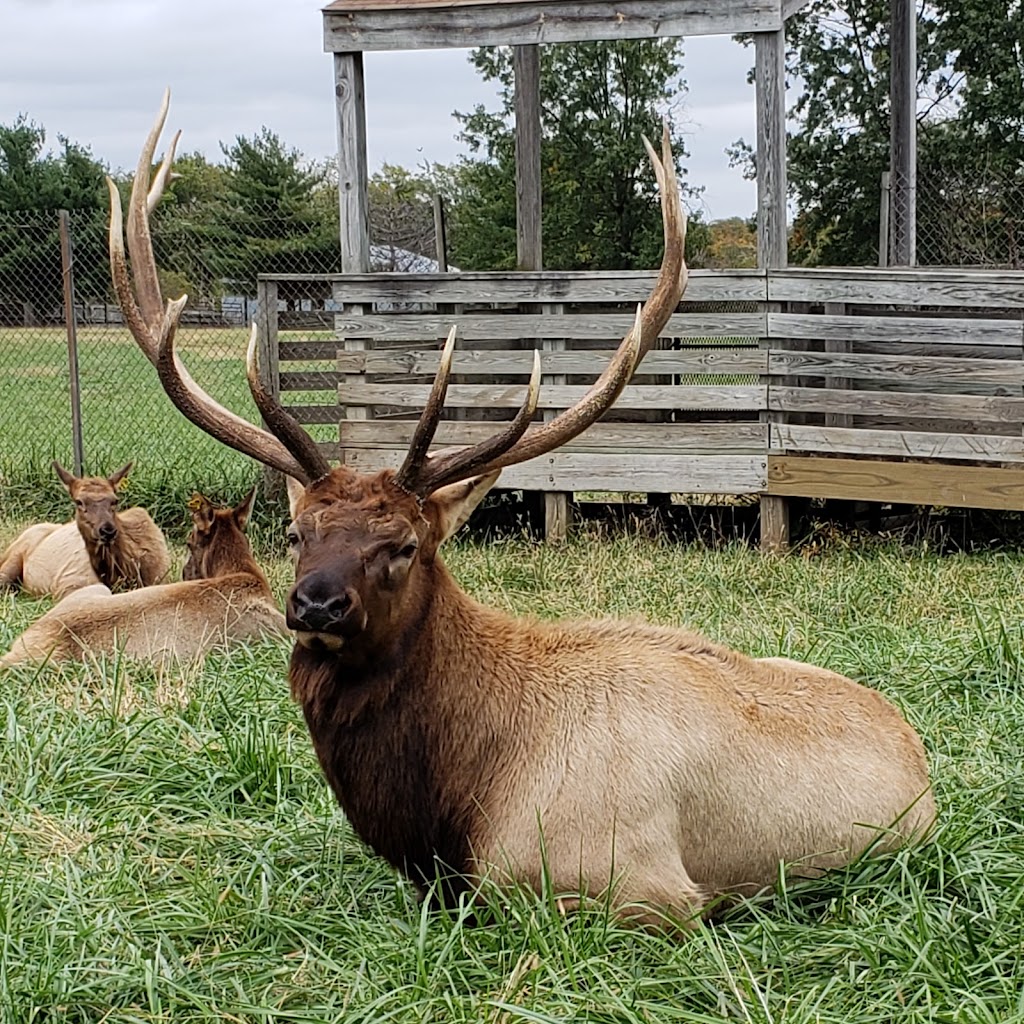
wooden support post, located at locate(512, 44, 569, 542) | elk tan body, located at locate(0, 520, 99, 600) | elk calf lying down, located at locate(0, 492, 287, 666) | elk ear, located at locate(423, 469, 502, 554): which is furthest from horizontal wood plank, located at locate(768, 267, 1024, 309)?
elk ear, located at locate(423, 469, 502, 554)

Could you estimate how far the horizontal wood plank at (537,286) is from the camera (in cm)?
965

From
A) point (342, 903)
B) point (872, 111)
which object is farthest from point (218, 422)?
point (872, 111)

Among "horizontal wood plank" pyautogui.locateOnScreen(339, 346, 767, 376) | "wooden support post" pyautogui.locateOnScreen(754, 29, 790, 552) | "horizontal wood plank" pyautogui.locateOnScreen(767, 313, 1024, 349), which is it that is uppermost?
"wooden support post" pyautogui.locateOnScreen(754, 29, 790, 552)

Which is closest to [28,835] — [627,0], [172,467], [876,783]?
[876,783]

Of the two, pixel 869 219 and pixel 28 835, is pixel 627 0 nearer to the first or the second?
pixel 28 835

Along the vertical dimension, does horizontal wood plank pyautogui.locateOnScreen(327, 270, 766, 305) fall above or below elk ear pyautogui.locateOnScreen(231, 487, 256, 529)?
above

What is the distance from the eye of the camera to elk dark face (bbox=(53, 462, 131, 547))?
29.8 ft

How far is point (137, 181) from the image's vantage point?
474 cm

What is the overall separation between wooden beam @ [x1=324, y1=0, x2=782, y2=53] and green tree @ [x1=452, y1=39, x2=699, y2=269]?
1850 centimetres

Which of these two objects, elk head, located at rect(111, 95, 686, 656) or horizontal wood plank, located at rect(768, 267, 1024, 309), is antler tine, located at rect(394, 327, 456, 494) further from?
horizontal wood plank, located at rect(768, 267, 1024, 309)

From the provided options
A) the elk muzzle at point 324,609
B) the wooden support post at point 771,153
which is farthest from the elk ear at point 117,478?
the elk muzzle at point 324,609

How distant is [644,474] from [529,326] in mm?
1297

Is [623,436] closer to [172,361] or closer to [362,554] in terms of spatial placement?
[172,361]

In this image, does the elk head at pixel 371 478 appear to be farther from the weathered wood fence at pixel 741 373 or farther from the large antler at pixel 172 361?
the weathered wood fence at pixel 741 373
